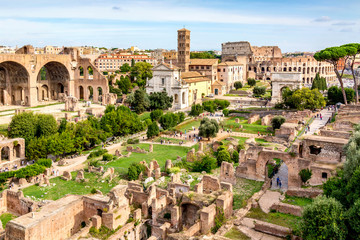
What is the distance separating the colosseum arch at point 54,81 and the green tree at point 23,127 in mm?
27277

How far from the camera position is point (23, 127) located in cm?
3556

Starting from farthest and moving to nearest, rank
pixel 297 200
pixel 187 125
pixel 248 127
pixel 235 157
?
pixel 187 125, pixel 248 127, pixel 235 157, pixel 297 200

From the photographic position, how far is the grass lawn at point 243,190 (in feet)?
67.0

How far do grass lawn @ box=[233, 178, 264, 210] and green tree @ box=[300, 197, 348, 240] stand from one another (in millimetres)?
6021

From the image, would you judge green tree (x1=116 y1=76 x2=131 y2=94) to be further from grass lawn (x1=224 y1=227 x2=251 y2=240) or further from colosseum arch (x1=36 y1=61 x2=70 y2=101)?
grass lawn (x1=224 y1=227 x2=251 y2=240)

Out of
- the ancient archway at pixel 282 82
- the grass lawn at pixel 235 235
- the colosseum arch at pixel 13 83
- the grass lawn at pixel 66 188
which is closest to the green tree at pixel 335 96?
the ancient archway at pixel 282 82

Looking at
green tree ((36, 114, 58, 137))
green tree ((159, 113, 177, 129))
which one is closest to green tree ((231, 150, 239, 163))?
green tree ((159, 113, 177, 129))

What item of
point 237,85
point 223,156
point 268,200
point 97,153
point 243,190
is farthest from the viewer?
point 237,85

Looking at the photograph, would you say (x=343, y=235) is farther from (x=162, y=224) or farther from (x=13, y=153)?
(x=13, y=153)

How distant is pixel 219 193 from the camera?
18594mm

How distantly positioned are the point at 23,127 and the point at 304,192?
1109 inches

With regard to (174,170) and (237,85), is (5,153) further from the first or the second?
(237,85)

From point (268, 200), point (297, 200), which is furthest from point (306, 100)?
point (268, 200)

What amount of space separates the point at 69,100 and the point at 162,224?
37778 millimetres
